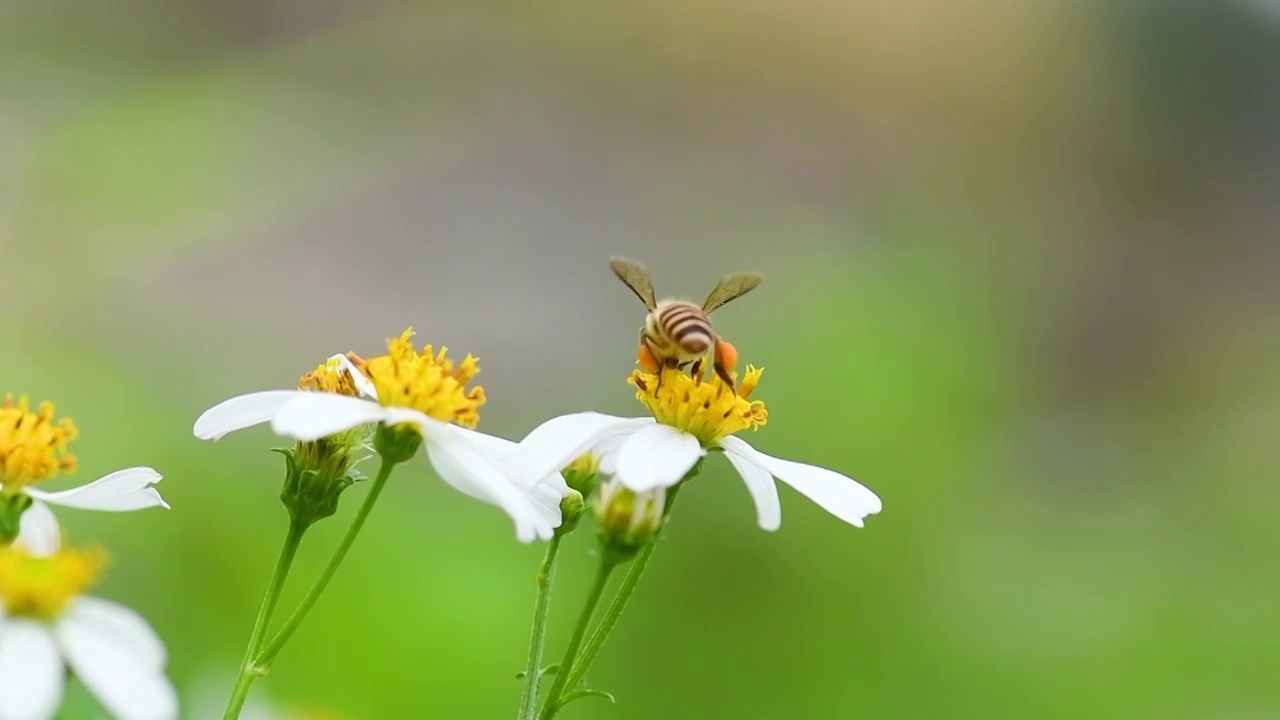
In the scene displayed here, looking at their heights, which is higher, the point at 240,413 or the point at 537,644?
the point at 240,413

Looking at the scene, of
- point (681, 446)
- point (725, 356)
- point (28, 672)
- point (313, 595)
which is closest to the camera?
point (28, 672)

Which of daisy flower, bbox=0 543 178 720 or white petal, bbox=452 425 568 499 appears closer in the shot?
daisy flower, bbox=0 543 178 720

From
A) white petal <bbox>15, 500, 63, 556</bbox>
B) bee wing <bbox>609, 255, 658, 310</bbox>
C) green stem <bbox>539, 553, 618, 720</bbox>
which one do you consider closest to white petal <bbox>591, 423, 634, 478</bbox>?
green stem <bbox>539, 553, 618, 720</bbox>

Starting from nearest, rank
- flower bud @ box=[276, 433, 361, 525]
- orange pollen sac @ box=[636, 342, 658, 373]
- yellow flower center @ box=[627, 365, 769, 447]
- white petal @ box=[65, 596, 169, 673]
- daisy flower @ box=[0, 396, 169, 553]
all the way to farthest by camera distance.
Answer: white petal @ box=[65, 596, 169, 673]
daisy flower @ box=[0, 396, 169, 553]
flower bud @ box=[276, 433, 361, 525]
yellow flower center @ box=[627, 365, 769, 447]
orange pollen sac @ box=[636, 342, 658, 373]

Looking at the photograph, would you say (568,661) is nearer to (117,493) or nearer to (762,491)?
(762,491)

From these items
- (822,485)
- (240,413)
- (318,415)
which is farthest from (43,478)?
(822,485)

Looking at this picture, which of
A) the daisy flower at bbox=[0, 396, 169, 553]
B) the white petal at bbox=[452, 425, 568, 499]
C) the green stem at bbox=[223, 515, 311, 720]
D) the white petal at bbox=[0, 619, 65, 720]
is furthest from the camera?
the white petal at bbox=[452, 425, 568, 499]

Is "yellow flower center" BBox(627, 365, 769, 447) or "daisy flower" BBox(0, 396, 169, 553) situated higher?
"yellow flower center" BBox(627, 365, 769, 447)

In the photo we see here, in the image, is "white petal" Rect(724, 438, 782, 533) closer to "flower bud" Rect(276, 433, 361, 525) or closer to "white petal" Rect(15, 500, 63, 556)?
"flower bud" Rect(276, 433, 361, 525)
